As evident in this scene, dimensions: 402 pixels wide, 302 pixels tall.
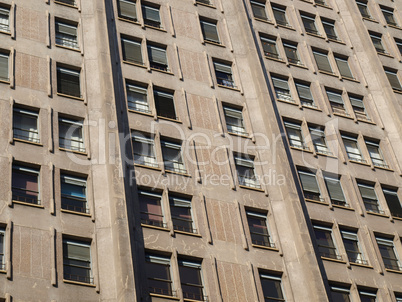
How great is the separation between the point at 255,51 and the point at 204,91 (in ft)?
18.2

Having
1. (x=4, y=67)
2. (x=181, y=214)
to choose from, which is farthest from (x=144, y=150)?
(x=4, y=67)

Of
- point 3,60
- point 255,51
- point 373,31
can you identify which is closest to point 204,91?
point 255,51

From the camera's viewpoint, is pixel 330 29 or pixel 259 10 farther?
pixel 330 29

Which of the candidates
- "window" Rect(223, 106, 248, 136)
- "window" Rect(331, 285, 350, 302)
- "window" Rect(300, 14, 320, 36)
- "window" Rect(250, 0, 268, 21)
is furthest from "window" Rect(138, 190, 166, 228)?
"window" Rect(300, 14, 320, 36)

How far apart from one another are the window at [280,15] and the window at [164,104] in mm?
13354

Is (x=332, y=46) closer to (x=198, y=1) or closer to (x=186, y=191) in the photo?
(x=198, y=1)

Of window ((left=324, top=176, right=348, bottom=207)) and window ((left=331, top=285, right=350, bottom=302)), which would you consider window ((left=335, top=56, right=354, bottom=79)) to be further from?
window ((left=331, top=285, right=350, bottom=302))

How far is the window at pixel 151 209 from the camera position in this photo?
31625 millimetres

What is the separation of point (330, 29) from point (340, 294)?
74.4 feet

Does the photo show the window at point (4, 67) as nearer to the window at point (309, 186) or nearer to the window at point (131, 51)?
the window at point (131, 51)

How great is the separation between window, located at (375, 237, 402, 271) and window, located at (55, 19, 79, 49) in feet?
65.5

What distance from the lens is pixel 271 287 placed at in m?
31.8

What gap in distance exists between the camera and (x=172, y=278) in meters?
30.1

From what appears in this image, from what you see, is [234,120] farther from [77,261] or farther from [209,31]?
[77,261]
